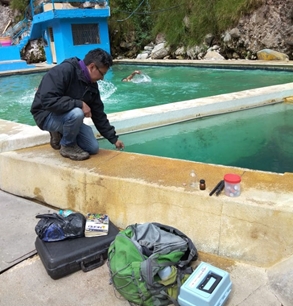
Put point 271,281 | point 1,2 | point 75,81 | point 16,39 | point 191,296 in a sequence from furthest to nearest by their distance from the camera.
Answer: point 1,2
point 16,39
point 75,81
point 271,281
point 191,296

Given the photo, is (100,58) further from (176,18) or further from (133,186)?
(176,18)

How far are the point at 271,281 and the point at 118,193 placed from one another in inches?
52.6

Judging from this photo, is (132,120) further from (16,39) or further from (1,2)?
(1,2)

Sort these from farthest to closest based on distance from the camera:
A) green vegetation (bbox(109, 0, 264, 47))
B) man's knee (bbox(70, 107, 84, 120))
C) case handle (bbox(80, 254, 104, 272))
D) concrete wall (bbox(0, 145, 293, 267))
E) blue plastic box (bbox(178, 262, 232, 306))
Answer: green vegetation (bbox(109, 0, 264, 47)) < man's knee (bbox(70, 107, 84, 120)) < case handle (bbox(80, 254, 104, 272)) < concrete wall (bbox(0, 145, 293, 267)) < blue plastic box (bbox(178, 262, 232, 306))

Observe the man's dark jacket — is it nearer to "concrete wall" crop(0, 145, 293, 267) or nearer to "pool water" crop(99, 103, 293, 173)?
"concrete wall" crop(0, 145, 293, 267)

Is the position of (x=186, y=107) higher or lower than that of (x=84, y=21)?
lower

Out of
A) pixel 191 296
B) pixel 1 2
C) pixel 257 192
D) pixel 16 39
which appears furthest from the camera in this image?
pixel 1 2

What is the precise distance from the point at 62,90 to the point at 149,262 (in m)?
1.77

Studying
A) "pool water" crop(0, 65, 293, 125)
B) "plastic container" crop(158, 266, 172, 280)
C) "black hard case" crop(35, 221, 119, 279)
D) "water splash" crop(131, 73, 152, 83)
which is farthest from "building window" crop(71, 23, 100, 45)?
"plastic container" crop(158, 266, 172, 280)

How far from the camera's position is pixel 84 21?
19.8m

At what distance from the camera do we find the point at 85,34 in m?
20.0

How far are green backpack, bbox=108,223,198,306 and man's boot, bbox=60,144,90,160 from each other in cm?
120

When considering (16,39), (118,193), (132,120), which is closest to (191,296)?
(118,193)

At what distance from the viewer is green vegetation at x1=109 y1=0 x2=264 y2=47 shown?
16.3m
